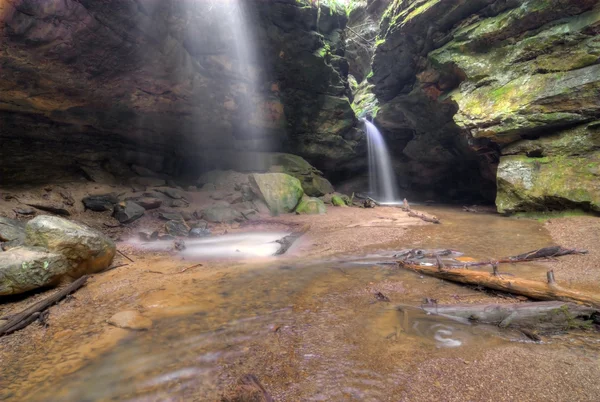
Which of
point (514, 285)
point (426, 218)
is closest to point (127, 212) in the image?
point (514, 285)

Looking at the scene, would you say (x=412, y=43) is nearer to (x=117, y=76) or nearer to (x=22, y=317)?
(x=117, y=76)

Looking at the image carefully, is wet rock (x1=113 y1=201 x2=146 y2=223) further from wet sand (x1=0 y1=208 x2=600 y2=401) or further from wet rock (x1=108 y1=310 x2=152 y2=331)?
wet rock (x1=108 y1=310 x2=152 y2=331)

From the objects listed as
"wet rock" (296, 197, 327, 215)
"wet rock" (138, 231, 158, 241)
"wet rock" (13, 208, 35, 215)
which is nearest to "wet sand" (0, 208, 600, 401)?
"wet rock" (138, 231, 158, 241)

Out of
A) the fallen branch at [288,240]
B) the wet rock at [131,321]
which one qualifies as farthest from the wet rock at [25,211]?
the fallen branch at [288,240]

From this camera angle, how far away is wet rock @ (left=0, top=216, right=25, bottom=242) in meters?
6.05

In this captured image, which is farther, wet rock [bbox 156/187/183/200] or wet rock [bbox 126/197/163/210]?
wet rock [bbox 156/187/183/200]

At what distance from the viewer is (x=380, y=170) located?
23.8 meters

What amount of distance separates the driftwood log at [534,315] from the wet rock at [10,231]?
860 centimetres

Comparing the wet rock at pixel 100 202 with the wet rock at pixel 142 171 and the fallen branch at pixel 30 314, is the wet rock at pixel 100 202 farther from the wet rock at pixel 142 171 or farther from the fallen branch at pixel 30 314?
the fallen branch at pixel 30 314

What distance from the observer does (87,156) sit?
12617mm

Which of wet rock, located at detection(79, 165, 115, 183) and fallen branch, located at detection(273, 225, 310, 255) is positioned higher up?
wet rock, located at detection(79, 165, 115, 183)

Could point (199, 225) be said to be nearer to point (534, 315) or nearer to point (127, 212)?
point (127, 212)

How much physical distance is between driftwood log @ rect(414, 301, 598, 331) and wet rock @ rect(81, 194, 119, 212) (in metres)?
12.1

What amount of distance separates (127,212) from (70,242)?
5.56 m
